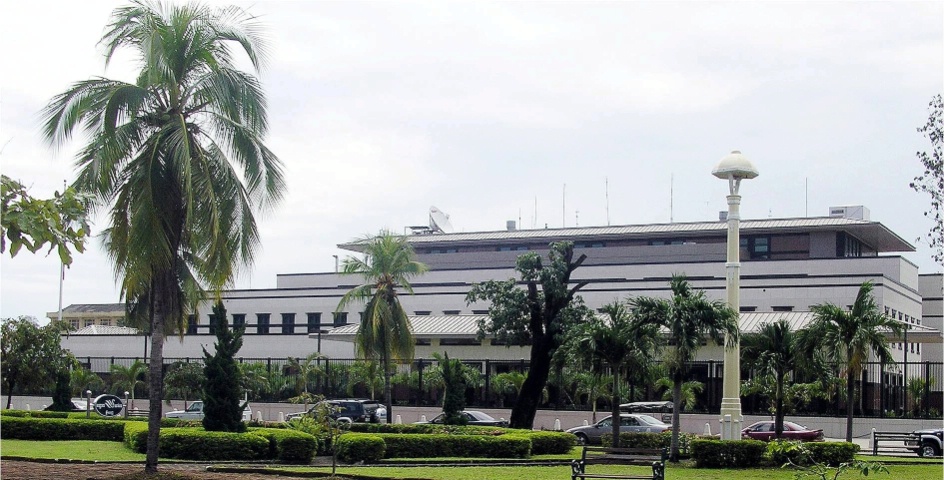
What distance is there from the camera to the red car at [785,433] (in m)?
38.2

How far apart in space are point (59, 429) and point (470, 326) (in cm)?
2793

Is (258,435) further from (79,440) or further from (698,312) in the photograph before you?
(698,312)

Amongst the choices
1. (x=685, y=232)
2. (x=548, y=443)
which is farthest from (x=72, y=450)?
(x=685, y=232)

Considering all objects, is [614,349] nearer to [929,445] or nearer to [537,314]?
[537,314]

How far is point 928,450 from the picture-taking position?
3388 cm

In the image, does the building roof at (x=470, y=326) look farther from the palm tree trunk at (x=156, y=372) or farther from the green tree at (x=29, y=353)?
the palm tree trunk at (x=156, y=372)

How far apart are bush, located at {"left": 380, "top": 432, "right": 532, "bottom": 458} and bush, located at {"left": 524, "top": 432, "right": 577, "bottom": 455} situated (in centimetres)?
140

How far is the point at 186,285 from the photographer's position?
33.8 meters

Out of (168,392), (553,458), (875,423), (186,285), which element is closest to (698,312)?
(553,458)

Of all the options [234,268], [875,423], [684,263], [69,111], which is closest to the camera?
[69,111]

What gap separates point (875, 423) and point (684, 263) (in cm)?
2453

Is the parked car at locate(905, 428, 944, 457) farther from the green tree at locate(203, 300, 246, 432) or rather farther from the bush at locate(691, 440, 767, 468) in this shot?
the green tree at locate(203, 300, 246, 432)

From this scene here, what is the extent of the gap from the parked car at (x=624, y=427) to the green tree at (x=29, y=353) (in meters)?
20.9

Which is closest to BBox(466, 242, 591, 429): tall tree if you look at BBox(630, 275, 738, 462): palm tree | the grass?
BBox(630, 275, 738, 462): palm tree
